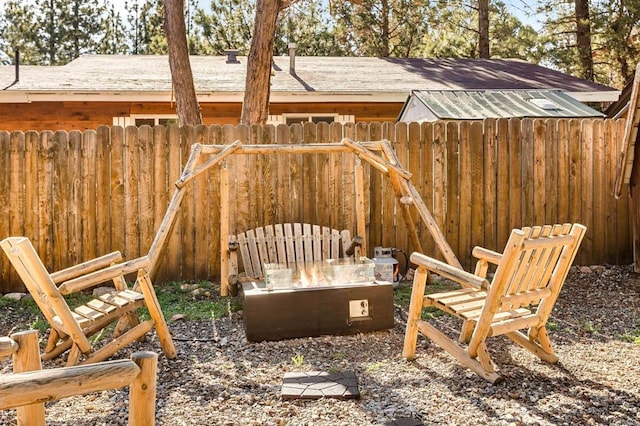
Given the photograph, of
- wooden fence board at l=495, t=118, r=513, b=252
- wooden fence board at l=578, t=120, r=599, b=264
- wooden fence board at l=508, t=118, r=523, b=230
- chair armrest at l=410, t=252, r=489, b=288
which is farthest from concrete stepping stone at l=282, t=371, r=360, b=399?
wooden fence board at l=578, t=120, r=599, b=264

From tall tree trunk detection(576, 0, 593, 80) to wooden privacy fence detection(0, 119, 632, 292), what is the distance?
12813mm

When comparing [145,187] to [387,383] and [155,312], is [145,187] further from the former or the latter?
[387,383]

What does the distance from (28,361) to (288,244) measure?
4.31 meters

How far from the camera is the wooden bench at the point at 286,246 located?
645 centimetres

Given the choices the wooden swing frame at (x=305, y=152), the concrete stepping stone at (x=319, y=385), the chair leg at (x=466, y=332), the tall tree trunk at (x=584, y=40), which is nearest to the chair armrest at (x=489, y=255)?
the chair leg at (x=466, y=332)

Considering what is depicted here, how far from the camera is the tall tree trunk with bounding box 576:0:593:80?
18734 mm

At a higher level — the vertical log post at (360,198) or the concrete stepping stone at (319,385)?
the vertical log post at (360,198)

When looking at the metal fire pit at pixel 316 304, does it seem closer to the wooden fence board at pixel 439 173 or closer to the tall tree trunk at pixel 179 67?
the wooden fence board at pixel 439 173

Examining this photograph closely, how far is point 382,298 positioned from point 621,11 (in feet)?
57.4

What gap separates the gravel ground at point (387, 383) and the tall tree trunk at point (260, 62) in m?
4.05

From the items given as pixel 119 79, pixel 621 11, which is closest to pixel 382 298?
pixel 119 79

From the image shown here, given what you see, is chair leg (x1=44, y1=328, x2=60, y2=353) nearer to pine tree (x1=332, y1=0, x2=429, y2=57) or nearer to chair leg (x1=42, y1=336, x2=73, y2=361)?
chair leg (x1=42, y1=336, x2=73, y2=361)

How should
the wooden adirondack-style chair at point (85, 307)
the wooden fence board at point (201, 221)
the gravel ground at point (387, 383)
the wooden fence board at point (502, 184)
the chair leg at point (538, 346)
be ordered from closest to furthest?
the gravel ground at point (387, 383)
the wooden adirondack-style chair at point (85, 307)
the chair leg at point (538, 346)
the wooden fence board at point (201, 221)
the wooden fence board at point (502, 184)

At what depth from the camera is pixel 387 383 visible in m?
3.94
